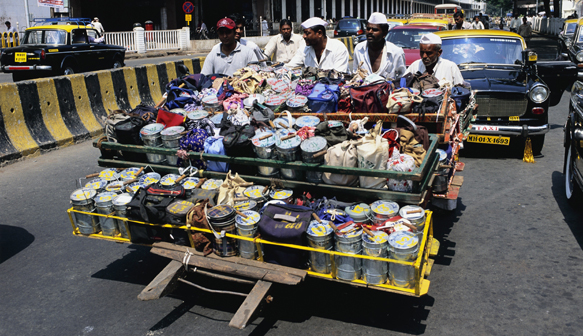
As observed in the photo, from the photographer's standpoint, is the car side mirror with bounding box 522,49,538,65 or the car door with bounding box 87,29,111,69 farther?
the car door with bounding box 87,29,111,69

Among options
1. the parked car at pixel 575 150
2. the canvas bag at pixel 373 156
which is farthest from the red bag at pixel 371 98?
the parked car at pixel 575 150

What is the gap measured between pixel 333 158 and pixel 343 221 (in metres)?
0.51

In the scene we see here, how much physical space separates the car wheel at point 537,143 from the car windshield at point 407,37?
18.0ft

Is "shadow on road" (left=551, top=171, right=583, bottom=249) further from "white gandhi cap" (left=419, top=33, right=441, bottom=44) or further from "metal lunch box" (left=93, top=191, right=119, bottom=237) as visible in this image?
"metal lunch box" (left=93, top=191, right=119, bottom=237)

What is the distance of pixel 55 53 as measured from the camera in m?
15.6

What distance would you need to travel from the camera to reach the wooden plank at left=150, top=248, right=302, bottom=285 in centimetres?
343

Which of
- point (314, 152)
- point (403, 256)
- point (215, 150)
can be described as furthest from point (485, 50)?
point (403, 256)

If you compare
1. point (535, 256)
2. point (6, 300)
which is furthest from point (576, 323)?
point (6, 300)

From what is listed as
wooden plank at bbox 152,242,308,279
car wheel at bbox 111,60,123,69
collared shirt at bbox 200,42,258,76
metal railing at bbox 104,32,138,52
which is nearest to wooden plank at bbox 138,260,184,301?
wooden plank at bbox 152,242,308,279

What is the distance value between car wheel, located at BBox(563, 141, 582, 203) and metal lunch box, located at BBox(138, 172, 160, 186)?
15.2 feet

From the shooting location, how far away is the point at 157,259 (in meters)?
4.85

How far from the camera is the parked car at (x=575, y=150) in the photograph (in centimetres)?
531

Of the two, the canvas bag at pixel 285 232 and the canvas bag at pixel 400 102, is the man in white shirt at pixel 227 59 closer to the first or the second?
the canvas bag at pixel 400 102

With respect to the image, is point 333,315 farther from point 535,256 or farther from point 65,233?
point 65,233
